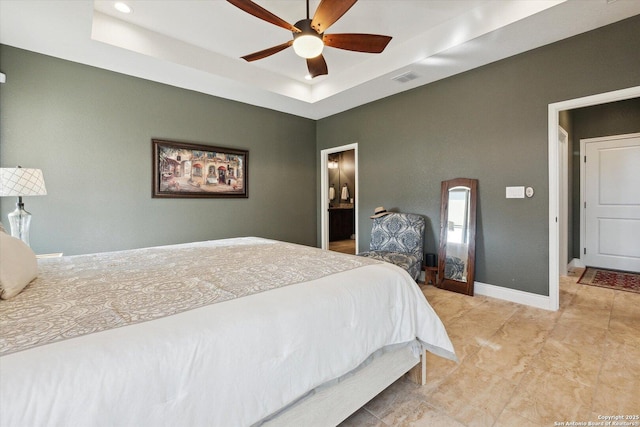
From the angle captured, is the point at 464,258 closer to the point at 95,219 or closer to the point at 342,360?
the point at 342,360

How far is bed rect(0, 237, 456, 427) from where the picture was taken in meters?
0.73

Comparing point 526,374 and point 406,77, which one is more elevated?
point 406,77

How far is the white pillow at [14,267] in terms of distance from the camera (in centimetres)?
112

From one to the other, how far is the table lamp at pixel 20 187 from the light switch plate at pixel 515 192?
4580mm

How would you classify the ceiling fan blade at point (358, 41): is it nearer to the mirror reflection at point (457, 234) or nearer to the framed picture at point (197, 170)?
the mirror reflection at point (457, 234)

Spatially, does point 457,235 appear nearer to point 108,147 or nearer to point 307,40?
point 307,40

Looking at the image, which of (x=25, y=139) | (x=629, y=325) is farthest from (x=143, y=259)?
(x=629, y=325)

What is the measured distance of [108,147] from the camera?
11.0 feet

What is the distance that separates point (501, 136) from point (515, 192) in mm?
661

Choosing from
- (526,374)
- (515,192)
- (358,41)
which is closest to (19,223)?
(358,41)

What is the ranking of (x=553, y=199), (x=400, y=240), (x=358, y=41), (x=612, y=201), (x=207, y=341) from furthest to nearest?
(x=612, y=201)
(x=400, y=240)
(x=553, y=199)
(x=358, y=41)
(x=207, y=341)

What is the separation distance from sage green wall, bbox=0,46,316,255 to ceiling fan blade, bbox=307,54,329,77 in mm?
1956

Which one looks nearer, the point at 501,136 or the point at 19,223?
the point at 19,223

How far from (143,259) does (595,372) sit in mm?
3104
